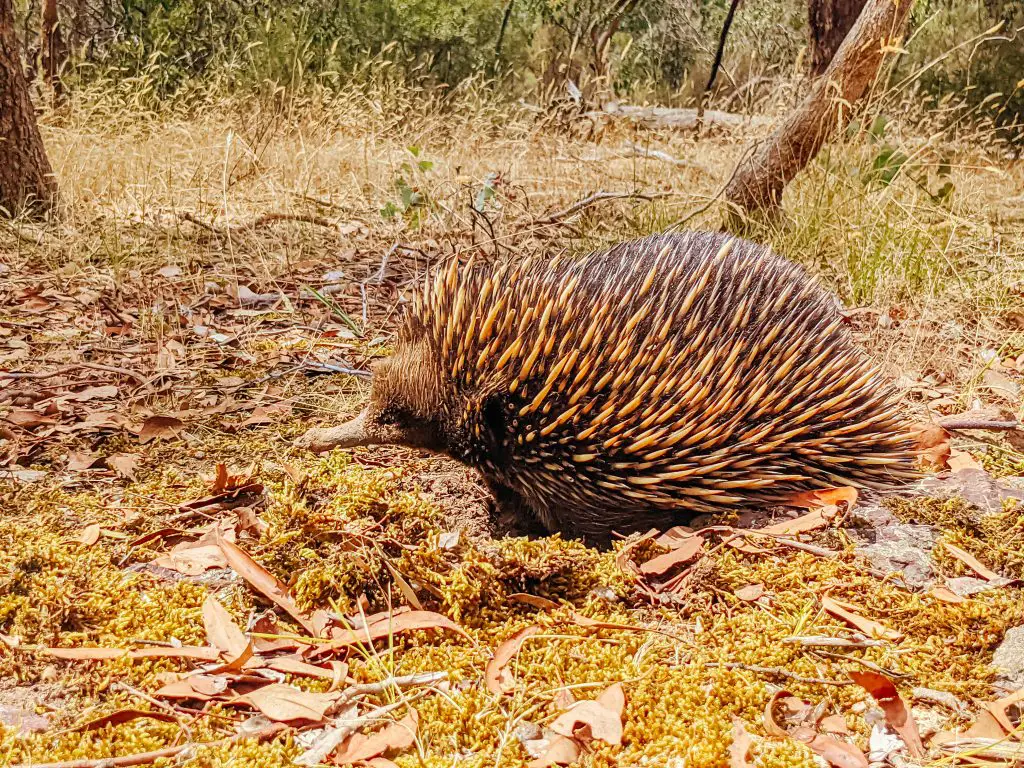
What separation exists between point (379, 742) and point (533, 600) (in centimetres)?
51

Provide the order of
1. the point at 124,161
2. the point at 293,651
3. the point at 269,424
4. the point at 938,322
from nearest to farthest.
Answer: the point at 293,651 → the point at 269,424 → the point at 938,322 → the point at 124,161

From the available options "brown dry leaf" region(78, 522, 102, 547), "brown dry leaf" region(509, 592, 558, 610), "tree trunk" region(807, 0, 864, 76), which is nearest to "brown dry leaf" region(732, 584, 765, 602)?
Answer: "brown dry leaf" region(509, 592, 558, 610)

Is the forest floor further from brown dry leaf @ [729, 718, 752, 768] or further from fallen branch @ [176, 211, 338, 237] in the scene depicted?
fallen branch @ [176, 211, 338, 237]

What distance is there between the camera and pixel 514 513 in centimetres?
250

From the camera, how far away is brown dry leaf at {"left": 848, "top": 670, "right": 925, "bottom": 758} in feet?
4.30

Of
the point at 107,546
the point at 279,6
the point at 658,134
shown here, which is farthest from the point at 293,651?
the point at 279,6

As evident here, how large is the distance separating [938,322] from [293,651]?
3.04 meters

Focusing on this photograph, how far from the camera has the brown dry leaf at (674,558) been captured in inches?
74.2

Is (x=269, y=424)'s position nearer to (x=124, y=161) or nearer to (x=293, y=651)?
(x=293, y=651)

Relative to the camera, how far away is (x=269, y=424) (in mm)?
2842

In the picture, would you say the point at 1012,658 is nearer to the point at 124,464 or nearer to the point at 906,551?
the point at 906,551

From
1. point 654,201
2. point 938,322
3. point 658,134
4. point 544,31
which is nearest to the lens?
point 938,322

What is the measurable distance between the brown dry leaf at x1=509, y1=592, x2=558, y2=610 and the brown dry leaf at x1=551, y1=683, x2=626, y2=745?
334mm

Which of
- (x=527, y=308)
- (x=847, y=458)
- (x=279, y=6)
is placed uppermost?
(x=279, y=6)
